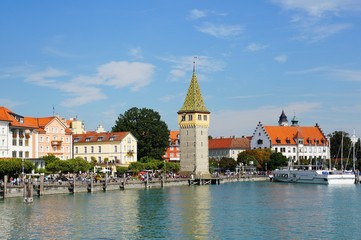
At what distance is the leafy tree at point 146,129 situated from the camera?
111 metres

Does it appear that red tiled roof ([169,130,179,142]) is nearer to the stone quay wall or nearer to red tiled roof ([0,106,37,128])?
the stone quay wall

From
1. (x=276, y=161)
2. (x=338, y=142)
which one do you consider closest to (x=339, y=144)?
(x=338, y=142)

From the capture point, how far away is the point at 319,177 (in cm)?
9988

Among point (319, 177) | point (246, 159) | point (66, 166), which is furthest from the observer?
point (246, 159)

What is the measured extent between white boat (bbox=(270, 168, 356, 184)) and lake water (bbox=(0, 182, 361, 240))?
1263 inches

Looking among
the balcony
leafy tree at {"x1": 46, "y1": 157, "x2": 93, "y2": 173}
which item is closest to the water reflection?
leafy tree at {"x1": 46, "y1": 157, "x2": 93, "y2": 173}

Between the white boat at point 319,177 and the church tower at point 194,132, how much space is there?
15.4m

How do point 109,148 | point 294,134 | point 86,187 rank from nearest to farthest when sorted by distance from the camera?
point 86,187 < point 109,148 < point 294,134

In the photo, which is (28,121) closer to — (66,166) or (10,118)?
(10,118)

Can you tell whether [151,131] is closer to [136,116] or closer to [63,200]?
[136,116]

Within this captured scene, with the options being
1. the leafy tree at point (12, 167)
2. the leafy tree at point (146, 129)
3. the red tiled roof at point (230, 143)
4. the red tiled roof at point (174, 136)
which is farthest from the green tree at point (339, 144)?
the leafy tree at point (12, 167)

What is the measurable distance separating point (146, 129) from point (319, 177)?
3189 cm

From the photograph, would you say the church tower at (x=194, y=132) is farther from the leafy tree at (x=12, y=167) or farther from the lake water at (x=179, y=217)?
the leafy tree at (x=12, y=167)

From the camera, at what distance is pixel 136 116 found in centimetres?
11231
